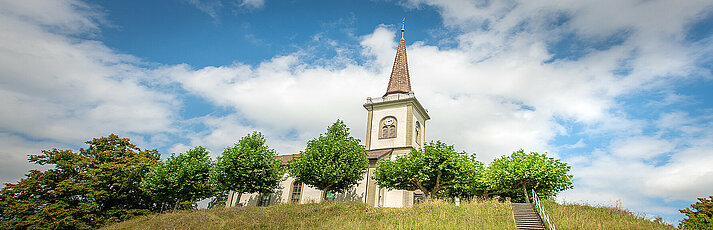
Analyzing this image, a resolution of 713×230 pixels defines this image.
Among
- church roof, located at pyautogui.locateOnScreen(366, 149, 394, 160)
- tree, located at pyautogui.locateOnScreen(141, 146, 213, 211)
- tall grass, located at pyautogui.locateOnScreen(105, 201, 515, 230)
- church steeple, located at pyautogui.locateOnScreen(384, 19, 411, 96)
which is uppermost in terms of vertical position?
church steeple, located at pyautogui.locateOnScreen(384, 19, 411, 96)

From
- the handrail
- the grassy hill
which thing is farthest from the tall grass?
the handrail

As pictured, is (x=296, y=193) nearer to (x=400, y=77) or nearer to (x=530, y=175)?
(x=400, y=77)

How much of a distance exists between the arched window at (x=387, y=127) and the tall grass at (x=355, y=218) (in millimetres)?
15188

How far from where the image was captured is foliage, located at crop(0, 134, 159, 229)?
24955mm

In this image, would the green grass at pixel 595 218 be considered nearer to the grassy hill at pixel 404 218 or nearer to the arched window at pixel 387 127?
the grassy hill at pixel 404 218

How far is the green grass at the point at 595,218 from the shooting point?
1344cm

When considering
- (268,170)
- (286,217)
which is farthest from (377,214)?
(268,170)

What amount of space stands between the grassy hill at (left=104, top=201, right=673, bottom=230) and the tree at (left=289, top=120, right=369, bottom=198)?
4.66 meters

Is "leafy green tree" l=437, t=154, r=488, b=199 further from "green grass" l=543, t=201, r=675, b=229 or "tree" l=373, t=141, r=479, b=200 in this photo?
"green grass" l=543, t=201, r=675, b=229

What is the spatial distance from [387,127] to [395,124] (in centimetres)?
94

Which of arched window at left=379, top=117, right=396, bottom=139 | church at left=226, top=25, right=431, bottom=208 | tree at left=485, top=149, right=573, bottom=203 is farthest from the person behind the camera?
arched window at left=379, top=117, right=396, bottom=139

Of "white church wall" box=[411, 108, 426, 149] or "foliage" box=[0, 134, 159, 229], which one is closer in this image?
"foliage" box=[0, 134, 159, 229]

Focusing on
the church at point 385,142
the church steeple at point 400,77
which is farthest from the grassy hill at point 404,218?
the church steeple at point 400,77

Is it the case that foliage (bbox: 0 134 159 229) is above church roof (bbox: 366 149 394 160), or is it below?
below
